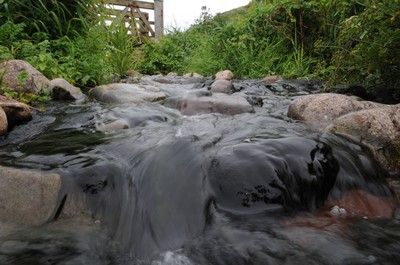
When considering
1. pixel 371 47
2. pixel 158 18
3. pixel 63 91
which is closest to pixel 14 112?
pixel 63 91

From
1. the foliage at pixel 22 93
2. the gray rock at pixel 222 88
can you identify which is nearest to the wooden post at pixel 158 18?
the gray rock at pixel 222 88

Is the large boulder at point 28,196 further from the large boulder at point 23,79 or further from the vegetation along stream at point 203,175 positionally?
the large boulder at point 23,79

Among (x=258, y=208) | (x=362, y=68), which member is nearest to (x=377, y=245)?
(x=258, y=208)

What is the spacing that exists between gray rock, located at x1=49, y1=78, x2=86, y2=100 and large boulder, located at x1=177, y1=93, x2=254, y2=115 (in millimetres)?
1312

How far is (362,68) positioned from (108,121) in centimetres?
271

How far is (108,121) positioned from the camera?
3041 millimetres

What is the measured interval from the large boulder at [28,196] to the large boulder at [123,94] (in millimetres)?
2195

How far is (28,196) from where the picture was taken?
173cm

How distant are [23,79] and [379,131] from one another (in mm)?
3272

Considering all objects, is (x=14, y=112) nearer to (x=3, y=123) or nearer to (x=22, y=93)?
(x=3, y=123)

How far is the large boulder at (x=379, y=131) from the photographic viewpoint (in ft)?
7.69

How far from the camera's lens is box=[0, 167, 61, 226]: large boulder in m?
1.68

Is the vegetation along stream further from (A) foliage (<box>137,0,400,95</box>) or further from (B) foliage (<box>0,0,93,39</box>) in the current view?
(B) foliage (<box>0,0,93,39</box>)

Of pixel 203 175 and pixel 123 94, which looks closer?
pixel 203 175
